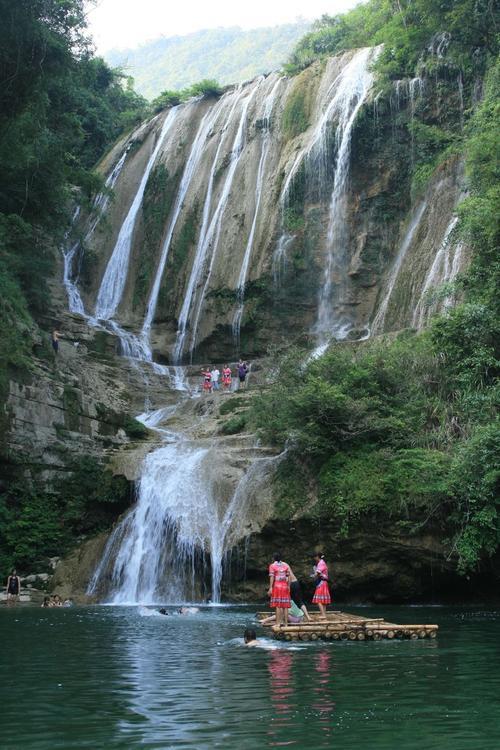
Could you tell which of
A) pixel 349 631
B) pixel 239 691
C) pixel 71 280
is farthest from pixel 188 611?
pixel 71 280

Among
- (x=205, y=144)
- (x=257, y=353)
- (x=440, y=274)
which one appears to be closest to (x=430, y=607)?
(x=440, y=274)

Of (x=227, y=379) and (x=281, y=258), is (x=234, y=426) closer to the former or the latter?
(x=227, y=379)

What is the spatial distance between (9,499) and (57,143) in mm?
11637

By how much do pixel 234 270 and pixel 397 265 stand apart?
297 inches

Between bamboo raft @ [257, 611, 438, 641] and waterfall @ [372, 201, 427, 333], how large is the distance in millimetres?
16605

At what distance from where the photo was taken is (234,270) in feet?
114

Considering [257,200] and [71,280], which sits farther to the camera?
Answer: [71,280]

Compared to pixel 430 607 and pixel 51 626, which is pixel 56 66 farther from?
pixel 430 607

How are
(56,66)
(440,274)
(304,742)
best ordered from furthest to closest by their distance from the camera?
(440,274)
(56,66)
(304,742)

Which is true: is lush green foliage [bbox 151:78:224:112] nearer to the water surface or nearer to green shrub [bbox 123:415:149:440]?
green shrub [bbox 123:415:149:440]

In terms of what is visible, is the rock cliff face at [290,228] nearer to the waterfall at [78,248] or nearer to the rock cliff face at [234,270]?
the rock cliff face at [234,270]

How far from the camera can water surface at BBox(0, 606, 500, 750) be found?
6.45 meters

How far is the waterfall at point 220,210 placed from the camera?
3500 centimetres

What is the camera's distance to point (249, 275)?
1337 inches
